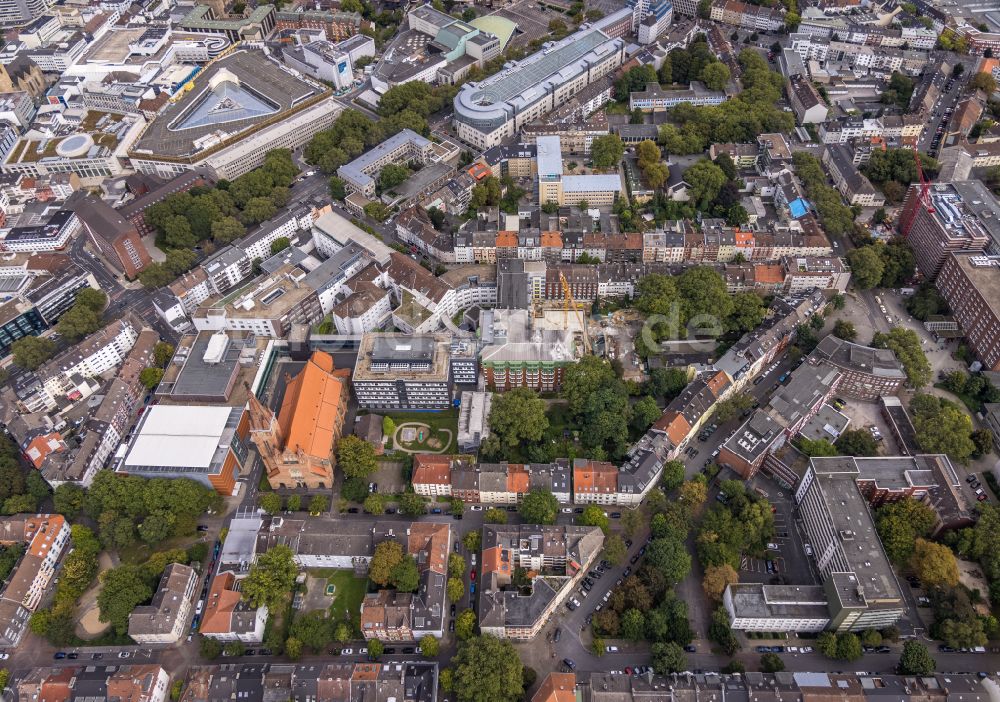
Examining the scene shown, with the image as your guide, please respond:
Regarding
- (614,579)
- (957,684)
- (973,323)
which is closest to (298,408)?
(614,579)

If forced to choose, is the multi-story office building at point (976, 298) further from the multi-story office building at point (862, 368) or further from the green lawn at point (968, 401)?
the multi-story office building at point (862, 368)

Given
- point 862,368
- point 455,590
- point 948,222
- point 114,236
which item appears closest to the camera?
point 455,590

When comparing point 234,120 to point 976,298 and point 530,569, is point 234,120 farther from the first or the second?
point 976,298

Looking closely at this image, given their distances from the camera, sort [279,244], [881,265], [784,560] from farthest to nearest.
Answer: [279,244], [881,265], [784,560]

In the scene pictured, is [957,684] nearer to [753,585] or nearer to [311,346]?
[753,585]

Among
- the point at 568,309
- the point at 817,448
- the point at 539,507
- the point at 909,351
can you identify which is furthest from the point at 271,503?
the point at 909,351

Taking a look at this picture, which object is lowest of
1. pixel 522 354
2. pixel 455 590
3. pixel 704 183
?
pixel 455 590

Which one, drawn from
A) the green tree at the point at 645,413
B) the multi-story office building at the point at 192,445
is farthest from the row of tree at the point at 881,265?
the multi-story office building at the point at 192,445
